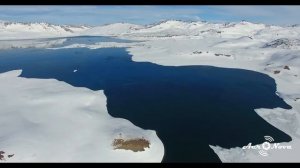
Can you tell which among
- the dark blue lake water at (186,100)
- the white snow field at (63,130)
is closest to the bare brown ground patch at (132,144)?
the white snow field at (63,130)

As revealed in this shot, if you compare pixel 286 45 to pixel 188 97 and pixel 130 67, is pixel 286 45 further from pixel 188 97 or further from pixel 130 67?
pixel 188 97

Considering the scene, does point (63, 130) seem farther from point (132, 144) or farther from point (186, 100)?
point (186, 100)

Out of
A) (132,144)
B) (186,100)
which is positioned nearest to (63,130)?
(132,144)

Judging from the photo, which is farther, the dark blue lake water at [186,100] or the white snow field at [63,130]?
the dark blue lake water at [186,100]

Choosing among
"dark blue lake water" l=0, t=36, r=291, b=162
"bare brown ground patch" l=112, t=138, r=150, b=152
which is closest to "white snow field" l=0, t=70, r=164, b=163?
"bare brown ground patch" l=112, t=138, r=150, b=152

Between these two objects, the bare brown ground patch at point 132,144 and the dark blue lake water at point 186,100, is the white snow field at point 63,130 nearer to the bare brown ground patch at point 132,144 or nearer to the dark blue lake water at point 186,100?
the bare brown ground patch at point 132,144

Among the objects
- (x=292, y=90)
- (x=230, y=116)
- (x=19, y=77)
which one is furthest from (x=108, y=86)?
(x=292, y=90)
